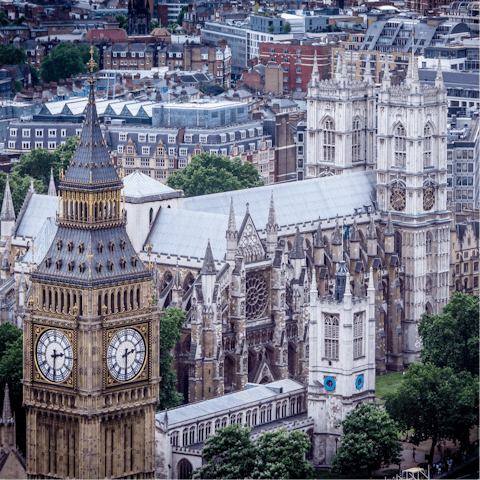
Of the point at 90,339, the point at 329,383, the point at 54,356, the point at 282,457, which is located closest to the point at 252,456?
the point at 282,457

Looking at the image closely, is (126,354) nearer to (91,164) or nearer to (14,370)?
(91,164)

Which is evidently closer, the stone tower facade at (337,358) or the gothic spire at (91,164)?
the gothic spire at (91,164)

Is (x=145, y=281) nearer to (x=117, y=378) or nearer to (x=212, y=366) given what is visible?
(x=117, y=378)

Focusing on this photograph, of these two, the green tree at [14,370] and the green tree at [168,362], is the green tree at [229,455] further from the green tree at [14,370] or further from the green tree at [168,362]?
the green tree at [168,362]

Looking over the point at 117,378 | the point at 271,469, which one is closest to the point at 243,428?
the point at 271,469

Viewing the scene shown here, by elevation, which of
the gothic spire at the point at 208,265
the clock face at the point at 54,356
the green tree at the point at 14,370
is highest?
the clock face at the point at 54,356

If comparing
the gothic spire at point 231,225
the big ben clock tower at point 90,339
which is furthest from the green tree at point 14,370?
the big ben clock tower at point 90,339

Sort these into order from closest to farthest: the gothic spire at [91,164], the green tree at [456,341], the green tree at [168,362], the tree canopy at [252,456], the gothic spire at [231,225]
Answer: the gothic spire at [91,164]
the tree canopy at [252,456]
the green tree at [168,362]
the green tree at [456,341]
the gothic spire at [231,225]

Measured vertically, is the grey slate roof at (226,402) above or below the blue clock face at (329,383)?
below
